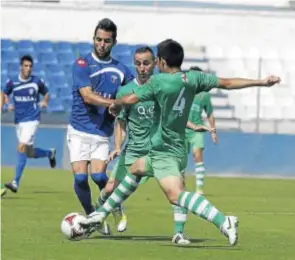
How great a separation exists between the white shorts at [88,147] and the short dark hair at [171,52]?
2004 millimetres

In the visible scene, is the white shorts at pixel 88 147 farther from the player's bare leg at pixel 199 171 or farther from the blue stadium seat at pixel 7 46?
the blue stadium seat at pixel 7 46

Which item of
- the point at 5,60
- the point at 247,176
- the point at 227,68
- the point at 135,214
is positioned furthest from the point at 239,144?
the point at 135,214

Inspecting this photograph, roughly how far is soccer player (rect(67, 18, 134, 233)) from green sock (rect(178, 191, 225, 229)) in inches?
78.1

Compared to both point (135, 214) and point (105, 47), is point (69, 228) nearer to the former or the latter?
point (105, 47)

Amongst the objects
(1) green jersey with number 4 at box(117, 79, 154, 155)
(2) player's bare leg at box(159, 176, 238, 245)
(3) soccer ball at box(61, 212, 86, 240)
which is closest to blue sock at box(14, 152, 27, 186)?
(1) green jersey with number 4 at box(117, 79, 154, 155)

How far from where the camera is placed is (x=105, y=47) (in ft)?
40.7

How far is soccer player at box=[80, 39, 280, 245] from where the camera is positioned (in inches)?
425

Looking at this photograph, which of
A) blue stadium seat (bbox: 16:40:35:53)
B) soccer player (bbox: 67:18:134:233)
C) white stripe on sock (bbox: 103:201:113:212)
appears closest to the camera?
white stripe on sock (bbox: 103:201:113:212)

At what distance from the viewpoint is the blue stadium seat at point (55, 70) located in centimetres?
3306

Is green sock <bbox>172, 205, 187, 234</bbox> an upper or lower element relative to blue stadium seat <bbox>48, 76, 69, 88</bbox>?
lower

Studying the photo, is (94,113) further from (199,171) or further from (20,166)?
(199,171)

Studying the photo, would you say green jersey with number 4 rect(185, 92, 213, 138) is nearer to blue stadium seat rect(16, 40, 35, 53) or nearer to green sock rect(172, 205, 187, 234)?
green sock rect(172, 205, 187, 234)

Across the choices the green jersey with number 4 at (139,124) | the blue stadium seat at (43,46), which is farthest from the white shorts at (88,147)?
the blue stadium seat at (43,46)

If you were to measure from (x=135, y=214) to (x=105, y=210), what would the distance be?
4.56m
